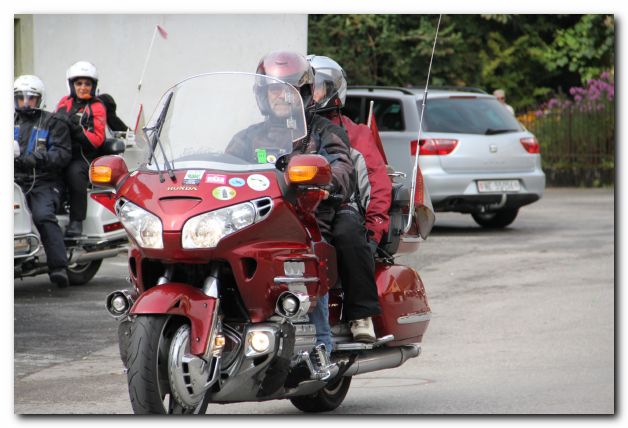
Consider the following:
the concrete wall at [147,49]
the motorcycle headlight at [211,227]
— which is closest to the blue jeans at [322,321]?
the motorcycle headlight at [211,227]

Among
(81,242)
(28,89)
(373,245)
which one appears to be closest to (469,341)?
(373,245)

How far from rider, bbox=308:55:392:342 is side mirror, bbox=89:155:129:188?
1.06 meters

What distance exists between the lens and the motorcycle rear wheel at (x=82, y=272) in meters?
12.4

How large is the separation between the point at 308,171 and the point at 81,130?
20.3 feet

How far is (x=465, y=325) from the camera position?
10.5m

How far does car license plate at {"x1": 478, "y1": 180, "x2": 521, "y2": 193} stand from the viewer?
16422mm

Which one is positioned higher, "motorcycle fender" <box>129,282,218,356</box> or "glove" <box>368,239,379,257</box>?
"glove" <box>368,239,379,257</box>

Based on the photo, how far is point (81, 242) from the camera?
12.0 meters

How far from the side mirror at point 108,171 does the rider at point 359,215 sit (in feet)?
3.48

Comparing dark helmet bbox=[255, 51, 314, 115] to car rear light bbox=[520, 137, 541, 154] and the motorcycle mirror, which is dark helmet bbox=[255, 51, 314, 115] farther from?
car rear light bbox=[520, 137, 541, 154]

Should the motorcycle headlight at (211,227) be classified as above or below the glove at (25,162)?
above

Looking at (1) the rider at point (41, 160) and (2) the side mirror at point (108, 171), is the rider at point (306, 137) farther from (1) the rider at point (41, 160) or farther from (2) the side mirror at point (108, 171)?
(1) the rider at point (41, 160)

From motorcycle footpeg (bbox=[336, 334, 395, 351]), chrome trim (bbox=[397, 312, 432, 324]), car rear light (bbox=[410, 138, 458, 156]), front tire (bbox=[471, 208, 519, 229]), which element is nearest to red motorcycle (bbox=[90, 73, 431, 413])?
motorcycle footpeg (bbox=[336, 334, 395, 351])

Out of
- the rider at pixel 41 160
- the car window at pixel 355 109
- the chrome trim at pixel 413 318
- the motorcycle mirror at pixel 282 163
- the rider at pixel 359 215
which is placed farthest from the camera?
the car window at pixel 355 109
